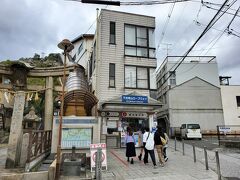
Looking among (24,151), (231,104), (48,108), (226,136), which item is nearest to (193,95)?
(231,104)

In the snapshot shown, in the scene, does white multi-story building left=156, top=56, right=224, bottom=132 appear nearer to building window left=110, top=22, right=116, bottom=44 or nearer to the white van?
the white van

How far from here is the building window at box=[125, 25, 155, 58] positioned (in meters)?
19.4

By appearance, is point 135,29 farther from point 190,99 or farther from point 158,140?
point 190,99

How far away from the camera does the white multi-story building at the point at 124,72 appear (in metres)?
17.0

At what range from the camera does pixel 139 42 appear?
19703 millimetres

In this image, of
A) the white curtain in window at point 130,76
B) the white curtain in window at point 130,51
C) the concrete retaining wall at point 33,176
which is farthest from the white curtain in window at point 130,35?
the concrete retaining wall at point 33,176

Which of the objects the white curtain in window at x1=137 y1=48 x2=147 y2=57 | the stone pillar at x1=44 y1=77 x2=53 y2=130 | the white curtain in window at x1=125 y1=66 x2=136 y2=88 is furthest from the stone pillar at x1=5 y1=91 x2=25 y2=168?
the white curtain in window at x1=137 y1=48 x2=147 y2=57

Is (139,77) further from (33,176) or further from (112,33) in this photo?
(33,176)

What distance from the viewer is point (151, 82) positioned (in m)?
19.1

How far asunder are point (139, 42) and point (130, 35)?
1.09 metres

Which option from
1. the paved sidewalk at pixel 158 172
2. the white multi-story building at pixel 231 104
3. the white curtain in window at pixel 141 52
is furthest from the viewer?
the white multi-story building at pixel 231 104

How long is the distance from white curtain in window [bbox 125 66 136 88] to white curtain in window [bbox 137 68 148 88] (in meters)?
0.42

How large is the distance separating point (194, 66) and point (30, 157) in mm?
29199

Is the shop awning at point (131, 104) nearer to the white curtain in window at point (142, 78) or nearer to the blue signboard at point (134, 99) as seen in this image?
the blue signboard at point (134, 99)
